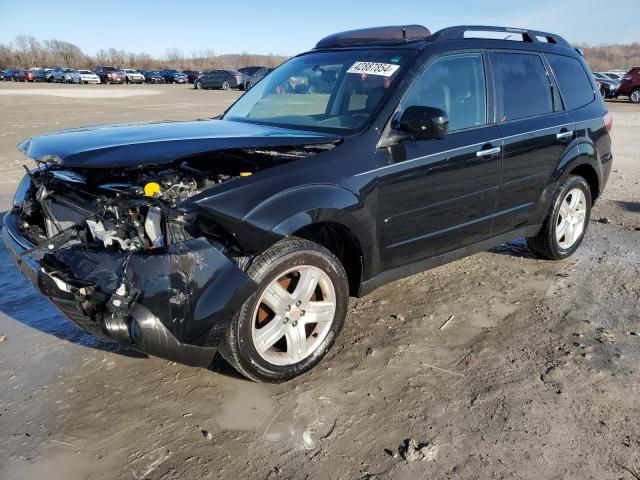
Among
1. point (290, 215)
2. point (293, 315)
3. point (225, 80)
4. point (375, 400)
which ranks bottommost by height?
point (375, 400)

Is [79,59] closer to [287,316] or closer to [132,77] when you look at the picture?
[132,77]

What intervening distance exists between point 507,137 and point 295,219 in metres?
2.03

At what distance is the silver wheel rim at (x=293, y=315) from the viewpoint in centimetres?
302

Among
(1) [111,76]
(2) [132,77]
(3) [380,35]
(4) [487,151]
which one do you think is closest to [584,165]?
(4) [487,151]

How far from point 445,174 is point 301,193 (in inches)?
48.2

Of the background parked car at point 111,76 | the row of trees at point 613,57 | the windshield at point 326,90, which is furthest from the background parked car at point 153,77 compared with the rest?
the windshield at point 326,90

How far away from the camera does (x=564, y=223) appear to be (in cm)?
501

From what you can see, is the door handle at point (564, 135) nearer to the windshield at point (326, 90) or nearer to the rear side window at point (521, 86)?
the rear side window at point (521, 86)

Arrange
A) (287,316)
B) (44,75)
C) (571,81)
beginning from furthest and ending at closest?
1. (44,75)
2. (571,81)
3. (287,316)

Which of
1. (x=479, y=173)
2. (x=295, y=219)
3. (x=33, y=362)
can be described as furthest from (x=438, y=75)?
(x=33, y=362)

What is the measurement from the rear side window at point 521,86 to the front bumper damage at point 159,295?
262cm

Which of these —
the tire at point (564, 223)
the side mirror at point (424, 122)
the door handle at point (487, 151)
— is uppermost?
the side mirror at point (424, 122)

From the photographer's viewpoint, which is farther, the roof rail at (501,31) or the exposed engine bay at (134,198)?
the roof rail at (501,31)

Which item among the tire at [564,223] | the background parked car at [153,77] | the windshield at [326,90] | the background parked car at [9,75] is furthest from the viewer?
the background parked car at [9,75]
